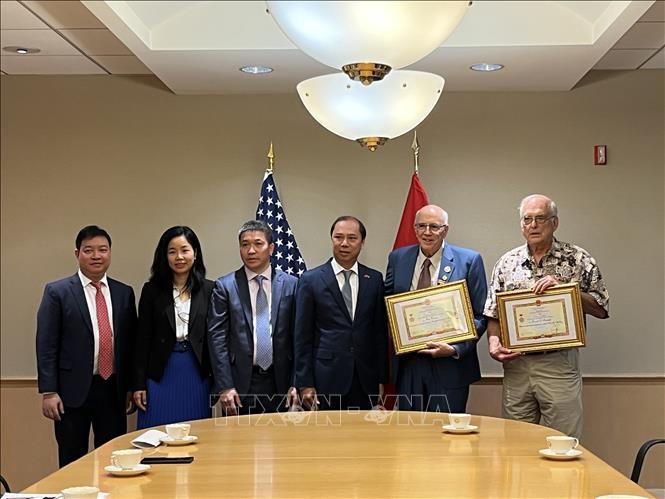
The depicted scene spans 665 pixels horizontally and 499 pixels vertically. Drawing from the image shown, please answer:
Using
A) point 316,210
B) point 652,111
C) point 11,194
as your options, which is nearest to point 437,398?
point 316,210

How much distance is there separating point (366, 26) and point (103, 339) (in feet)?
10.4

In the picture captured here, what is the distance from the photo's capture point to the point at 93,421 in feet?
18.1

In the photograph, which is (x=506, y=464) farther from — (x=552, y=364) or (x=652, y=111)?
(x=652, y=111)

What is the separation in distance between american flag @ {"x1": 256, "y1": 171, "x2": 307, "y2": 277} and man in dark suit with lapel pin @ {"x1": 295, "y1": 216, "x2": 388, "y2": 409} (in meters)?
0.98

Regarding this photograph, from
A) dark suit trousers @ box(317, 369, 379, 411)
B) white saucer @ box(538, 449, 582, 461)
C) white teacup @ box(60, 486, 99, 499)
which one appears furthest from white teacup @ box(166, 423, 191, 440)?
dark suit trousers @ box(317, 369, 379, 411)

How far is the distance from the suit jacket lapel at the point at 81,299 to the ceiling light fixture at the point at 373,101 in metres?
2.03

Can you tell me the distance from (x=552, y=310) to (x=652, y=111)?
6.95ft

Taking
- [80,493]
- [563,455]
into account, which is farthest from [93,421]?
[563,455]

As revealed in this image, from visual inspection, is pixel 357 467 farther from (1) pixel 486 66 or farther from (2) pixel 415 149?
(2) pixel 415 149

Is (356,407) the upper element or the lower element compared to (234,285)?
lower

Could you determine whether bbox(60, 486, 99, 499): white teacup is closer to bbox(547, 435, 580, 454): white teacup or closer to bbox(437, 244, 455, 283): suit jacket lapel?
bbox(547, 435, 580, 454): white teacup

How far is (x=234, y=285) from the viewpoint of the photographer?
5.44 meters

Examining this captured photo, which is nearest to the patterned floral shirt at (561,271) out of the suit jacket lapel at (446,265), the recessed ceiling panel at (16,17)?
the suit jacket lapel at (446,265)

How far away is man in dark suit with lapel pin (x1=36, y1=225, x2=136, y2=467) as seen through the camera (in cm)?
539
